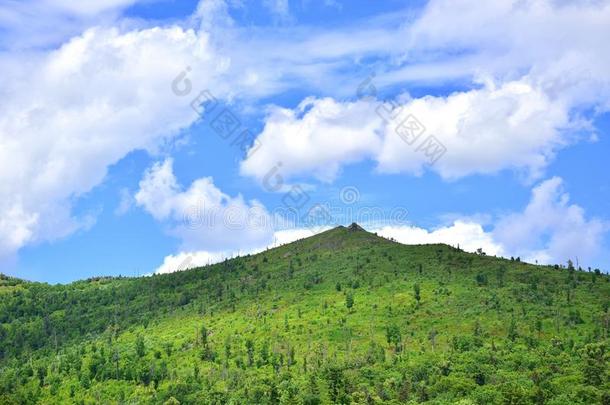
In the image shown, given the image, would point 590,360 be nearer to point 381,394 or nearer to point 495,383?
point 495,383

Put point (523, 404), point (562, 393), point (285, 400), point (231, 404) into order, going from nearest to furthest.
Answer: point (523, 404), point (562, 393), point (285, 400), point (231, 404)

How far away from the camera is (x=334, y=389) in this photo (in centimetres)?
19275

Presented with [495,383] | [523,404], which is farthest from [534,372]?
[523,404]

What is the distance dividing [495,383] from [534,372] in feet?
37.2

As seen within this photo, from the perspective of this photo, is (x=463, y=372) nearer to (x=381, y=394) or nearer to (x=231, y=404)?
(x=381, y=394)

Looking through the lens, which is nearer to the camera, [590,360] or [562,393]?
[562,393]

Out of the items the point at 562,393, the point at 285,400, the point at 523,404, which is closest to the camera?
the point at 523,404

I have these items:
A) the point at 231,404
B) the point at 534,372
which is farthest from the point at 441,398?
the point at 231,404

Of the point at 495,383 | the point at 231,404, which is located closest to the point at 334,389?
the point at 231,404

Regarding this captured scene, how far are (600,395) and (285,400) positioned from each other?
73.4 meters

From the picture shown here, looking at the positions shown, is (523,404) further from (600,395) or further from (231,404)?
(231,404)

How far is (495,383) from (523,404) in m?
32.9

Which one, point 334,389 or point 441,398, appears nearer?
point 441,398

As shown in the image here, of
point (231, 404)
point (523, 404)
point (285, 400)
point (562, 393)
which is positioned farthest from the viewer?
point (231, 404)
